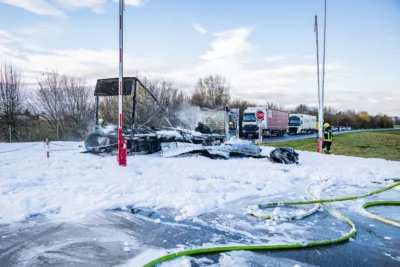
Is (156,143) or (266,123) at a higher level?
(266,123)

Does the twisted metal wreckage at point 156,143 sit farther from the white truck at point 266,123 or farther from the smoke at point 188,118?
the white truck at point 266,123

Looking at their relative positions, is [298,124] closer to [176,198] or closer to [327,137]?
[327,137]

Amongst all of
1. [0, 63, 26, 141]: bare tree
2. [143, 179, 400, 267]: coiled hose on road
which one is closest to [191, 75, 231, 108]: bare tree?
[0, 63, 26, 141]: bare tree

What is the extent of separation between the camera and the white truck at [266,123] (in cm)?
3384

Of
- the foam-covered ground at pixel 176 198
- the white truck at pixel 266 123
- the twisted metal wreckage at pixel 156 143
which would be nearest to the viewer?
the foam-covered ground at pixel 176 198

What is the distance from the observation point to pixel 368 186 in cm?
776

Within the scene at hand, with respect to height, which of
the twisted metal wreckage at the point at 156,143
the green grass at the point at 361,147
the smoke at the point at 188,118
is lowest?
the green grass at the point at 361,147

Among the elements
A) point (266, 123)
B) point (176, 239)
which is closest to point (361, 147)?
point (266, 123)

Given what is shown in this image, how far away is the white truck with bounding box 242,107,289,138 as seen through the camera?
3384 centimetres

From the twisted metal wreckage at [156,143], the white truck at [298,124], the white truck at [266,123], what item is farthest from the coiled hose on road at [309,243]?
the white truck at [298,124]

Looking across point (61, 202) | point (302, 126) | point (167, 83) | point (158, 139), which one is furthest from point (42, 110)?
point (302, 126)

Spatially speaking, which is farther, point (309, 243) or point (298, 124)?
point (298, 124)

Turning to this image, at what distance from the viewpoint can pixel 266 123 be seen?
116 feet

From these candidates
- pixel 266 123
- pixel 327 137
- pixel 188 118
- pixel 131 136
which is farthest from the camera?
pixel 266 123
